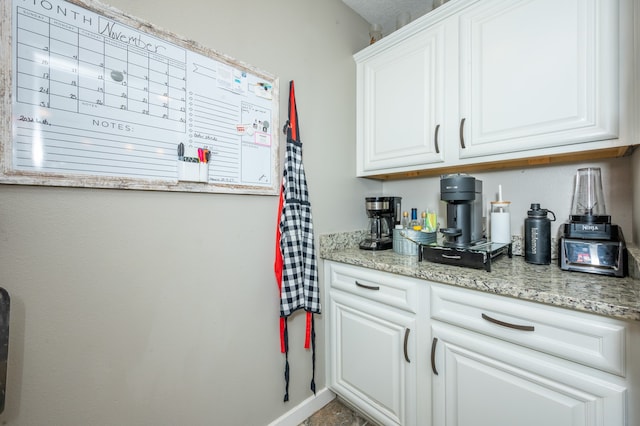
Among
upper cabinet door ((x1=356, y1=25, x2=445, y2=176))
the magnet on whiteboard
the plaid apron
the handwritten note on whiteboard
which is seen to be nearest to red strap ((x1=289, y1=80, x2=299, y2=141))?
the plaid apron

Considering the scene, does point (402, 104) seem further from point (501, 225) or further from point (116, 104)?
point (116, 104)

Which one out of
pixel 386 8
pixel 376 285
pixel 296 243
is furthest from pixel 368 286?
Result: pixel 386 8

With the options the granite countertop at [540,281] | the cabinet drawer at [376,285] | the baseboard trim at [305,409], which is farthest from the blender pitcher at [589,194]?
the baseboard trim at [305,409]

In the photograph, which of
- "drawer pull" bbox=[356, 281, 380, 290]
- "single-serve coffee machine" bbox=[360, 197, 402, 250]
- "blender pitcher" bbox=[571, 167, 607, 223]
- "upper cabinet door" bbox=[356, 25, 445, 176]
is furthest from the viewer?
"single-serve coffee machine" bbox=[360, 197, 402, 250]

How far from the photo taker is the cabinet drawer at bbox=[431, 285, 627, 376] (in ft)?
2.41

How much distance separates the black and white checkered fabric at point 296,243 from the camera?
1.29 metres

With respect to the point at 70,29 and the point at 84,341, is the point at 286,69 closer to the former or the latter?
the point at 70,29

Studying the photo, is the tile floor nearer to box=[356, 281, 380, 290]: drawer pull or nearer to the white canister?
box=[356, 281, 380, 290]: drawer pull

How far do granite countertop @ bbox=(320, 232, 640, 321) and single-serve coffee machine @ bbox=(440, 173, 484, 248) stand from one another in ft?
0.49

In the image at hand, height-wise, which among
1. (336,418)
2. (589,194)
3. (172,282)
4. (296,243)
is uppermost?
(589,194)

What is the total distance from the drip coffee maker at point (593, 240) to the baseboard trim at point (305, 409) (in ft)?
4.39

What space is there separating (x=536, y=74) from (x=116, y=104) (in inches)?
63.0

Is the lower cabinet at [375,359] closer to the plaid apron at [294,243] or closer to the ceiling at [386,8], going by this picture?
the plaid apron at [294,243]

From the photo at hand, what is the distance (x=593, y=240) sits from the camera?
3.29 feet
